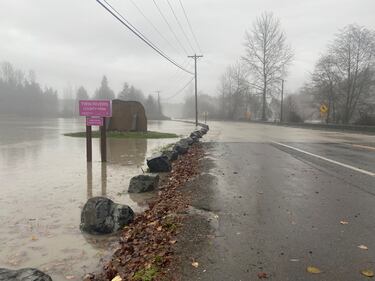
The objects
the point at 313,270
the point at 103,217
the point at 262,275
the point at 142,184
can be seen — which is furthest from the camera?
the point at 142,184

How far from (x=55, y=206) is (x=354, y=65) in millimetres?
53097

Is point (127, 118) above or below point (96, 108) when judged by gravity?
below

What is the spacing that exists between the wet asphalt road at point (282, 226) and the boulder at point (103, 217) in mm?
1322

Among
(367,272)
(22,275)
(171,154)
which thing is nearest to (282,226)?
(367,272)

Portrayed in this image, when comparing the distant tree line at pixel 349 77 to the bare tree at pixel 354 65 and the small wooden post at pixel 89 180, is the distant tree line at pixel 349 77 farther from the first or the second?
the small wooden post at pixel 89 180

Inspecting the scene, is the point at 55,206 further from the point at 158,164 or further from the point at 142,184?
the point at 158,164

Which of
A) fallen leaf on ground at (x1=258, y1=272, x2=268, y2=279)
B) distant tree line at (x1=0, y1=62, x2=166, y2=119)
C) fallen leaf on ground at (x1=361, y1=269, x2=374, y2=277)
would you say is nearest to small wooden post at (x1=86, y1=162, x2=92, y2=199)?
fallen leaf on ground at (x1=258, y1=272, x2=268, y2=279)

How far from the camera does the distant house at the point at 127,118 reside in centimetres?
3394

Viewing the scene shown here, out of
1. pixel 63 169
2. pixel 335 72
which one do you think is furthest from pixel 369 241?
pixel 335 72

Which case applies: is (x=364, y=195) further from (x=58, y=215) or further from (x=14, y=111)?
(x=14, y=111)

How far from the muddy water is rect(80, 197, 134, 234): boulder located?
7.0 inches

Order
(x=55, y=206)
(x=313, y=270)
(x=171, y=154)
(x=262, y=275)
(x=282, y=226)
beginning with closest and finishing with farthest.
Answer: (x=262, y=275) < (x=313, y=270) < (x=282, y=226) < (x=55, y=206) < (x=171, y=154)

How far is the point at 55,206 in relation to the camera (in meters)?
8.65

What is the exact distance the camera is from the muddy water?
18.9ft
